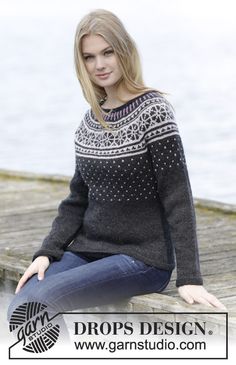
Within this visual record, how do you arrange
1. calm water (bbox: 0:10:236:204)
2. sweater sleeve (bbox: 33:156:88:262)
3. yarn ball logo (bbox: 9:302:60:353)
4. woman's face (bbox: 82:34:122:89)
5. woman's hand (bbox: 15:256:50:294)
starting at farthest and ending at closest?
calm water (bbox: 0:10:236:204) < sweater sleeve (bbox: 33:156:88:262) < woman's hand (bbox: 15:256:50:294) < woman's face (bbox: 82:34:122:89) < yarn ball logo (bbox: 9:302:60:353)

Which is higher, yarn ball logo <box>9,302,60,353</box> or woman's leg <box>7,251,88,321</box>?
woman's leg <box>7,251,88,321</box>

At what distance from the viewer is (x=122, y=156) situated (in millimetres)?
5008

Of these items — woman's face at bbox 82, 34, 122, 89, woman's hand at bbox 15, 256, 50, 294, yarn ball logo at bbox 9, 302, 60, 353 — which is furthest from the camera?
woman's hand at bbox 15, 256, 50, 294

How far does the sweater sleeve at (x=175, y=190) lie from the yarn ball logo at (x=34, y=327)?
54 centimetres

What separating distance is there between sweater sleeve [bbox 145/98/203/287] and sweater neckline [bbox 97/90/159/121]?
98mm

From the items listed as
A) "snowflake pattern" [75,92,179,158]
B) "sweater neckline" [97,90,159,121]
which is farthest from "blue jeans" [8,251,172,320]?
"sweater neckline" [97,90,159,121]

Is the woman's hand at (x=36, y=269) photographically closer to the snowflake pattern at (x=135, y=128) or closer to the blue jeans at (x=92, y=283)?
the blue jeans at (x=92, y=283)

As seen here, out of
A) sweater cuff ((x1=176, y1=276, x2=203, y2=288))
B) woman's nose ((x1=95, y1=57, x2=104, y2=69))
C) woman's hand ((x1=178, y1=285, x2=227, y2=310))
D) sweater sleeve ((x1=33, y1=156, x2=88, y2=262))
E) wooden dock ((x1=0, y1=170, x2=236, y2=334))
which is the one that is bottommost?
wooden dock ((x1=0, y1=170, x2=236, y2=334))

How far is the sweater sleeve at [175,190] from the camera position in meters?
4.91

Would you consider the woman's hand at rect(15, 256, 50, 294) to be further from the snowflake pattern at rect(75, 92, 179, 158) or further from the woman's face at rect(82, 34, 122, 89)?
the woman's face at rect(82, 34, 122, 89)

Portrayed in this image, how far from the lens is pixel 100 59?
501 centimetres

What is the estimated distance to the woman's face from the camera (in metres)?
4.99

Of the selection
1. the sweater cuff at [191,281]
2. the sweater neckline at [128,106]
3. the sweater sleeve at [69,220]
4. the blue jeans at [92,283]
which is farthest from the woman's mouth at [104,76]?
the sweater cuff at [191,281]

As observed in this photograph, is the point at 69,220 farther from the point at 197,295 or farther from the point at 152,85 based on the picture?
the point at 152,85
